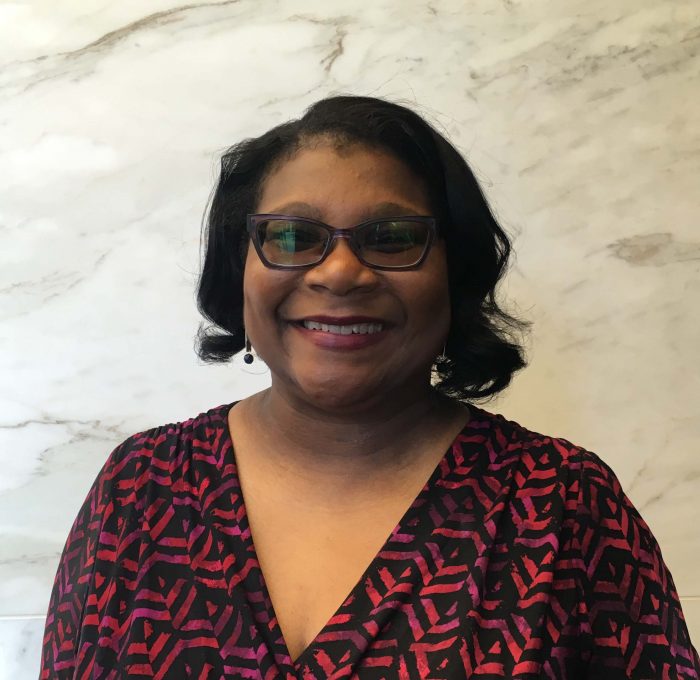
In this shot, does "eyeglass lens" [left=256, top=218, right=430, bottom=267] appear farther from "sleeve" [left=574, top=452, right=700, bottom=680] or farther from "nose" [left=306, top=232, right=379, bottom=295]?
"sleeve" [left=574, top=452, right=700, bottom=680]

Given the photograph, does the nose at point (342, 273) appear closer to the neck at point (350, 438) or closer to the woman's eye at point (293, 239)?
the woman's eye at point (293, 239)

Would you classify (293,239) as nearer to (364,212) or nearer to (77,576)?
(364,212)

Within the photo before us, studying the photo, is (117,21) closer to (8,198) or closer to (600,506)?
(8,198)

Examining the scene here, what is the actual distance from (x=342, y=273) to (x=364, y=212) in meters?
0.07

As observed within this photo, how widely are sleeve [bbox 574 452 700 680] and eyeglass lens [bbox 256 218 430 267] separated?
330 mm

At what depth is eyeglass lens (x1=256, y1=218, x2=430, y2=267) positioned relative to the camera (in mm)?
749

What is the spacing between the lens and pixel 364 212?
2.46ft

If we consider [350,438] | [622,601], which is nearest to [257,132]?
[350,438]

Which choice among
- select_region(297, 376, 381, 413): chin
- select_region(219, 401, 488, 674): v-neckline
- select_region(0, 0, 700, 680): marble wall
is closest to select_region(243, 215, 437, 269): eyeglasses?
select_region(297, 376, 381, 413): chin

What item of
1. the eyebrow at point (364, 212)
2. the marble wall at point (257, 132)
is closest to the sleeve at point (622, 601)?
the eyebrow at point (364, 212)

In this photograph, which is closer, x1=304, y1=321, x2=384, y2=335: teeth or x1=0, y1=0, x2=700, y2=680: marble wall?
x1=304, y1=321, x2=384, y2=335: teeth

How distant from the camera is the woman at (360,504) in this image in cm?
72

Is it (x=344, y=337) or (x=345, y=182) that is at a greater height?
(x=345, y=182)

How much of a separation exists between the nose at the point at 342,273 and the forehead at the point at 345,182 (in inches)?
1.7
